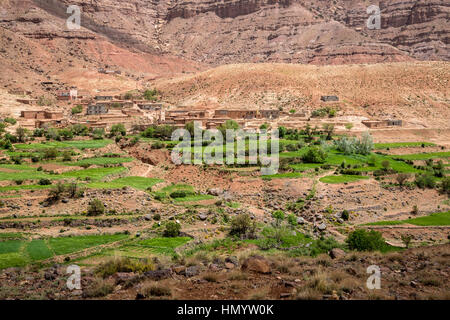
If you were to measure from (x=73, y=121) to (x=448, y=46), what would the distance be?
112846 millimetres

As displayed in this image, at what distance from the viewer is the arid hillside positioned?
63.3 meters

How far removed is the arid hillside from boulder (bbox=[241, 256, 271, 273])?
53162mm

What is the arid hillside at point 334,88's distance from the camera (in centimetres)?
6334

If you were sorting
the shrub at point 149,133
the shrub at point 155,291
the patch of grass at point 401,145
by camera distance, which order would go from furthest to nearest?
1. the shrub at point 149,133
2. the patch of grass at point 401,145
3. the shrub at point 155,291

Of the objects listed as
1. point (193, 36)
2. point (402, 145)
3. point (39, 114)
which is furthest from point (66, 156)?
point (193, 36)

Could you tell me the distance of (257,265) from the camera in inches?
458

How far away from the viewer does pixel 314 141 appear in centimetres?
4581

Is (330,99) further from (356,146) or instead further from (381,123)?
(356,146)

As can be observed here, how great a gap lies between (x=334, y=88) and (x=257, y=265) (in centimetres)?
6701

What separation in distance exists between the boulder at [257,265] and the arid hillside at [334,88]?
174 ft

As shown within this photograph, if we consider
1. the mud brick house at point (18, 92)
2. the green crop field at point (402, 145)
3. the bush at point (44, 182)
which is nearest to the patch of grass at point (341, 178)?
the green crop field at point (402, 145)

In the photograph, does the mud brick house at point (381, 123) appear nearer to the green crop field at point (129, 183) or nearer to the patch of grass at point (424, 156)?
the patch of grass at point (424, 156)

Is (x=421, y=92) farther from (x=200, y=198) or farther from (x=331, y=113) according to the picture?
(x=200, y=198)
